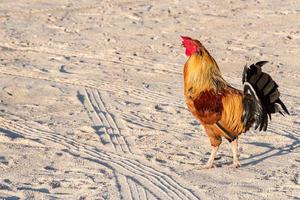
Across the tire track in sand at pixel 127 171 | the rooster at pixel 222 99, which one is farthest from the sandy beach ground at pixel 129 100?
the rooster at pixel 222 99

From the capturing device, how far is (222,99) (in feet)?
25.9

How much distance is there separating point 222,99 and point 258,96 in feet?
1.27

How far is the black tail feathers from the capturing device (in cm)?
765

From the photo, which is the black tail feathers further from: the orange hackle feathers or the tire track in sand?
the tire track in sand

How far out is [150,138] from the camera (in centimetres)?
945

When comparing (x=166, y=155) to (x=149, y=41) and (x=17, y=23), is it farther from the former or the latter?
(x=17, y=23)

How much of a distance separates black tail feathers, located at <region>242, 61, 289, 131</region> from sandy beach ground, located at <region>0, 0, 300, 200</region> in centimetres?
71

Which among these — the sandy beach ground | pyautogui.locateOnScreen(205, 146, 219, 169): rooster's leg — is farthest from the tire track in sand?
pyautogui.locateOnScreen(205, 146, 219, 169): rooster's leg

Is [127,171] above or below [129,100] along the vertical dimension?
above

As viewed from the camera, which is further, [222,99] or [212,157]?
[212,157]

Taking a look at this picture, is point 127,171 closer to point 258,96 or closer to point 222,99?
point 222,99

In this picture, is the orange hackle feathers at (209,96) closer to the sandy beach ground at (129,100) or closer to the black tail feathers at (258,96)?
the black tail feathers at (258,96)

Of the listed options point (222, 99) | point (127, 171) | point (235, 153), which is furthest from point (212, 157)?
point (127, 171)

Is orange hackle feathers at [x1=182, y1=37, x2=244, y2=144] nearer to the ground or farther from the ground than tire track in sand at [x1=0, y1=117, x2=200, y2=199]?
farther from the ground
